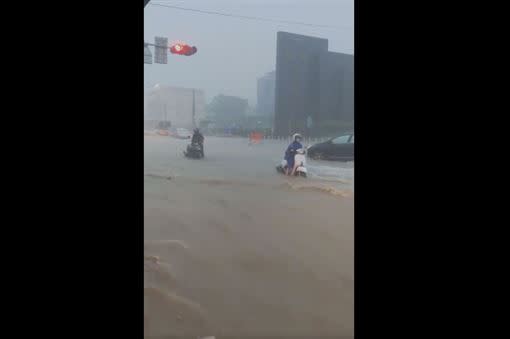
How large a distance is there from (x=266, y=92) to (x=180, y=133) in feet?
2.27

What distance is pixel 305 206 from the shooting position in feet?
10.1

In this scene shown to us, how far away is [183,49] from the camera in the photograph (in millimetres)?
2881

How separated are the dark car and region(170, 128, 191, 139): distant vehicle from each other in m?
0.90

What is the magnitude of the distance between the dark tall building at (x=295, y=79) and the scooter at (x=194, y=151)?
574mm

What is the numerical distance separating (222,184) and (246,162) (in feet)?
0.80

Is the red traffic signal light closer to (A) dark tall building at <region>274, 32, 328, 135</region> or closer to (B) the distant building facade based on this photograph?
(B) the distant building facade

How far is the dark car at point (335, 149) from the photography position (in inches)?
116

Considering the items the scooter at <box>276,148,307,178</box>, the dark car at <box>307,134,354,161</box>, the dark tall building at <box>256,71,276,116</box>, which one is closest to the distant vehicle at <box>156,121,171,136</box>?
the dark tall building at <box>256,71,276,116</box>

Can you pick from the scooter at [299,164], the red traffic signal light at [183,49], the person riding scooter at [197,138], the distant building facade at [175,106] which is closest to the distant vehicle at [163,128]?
the distant building facade at [175,106]

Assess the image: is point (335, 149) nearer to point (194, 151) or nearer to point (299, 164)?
point (299, 164)

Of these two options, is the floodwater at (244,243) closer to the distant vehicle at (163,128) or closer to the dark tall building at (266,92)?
the distant vehicle at (163,128)
